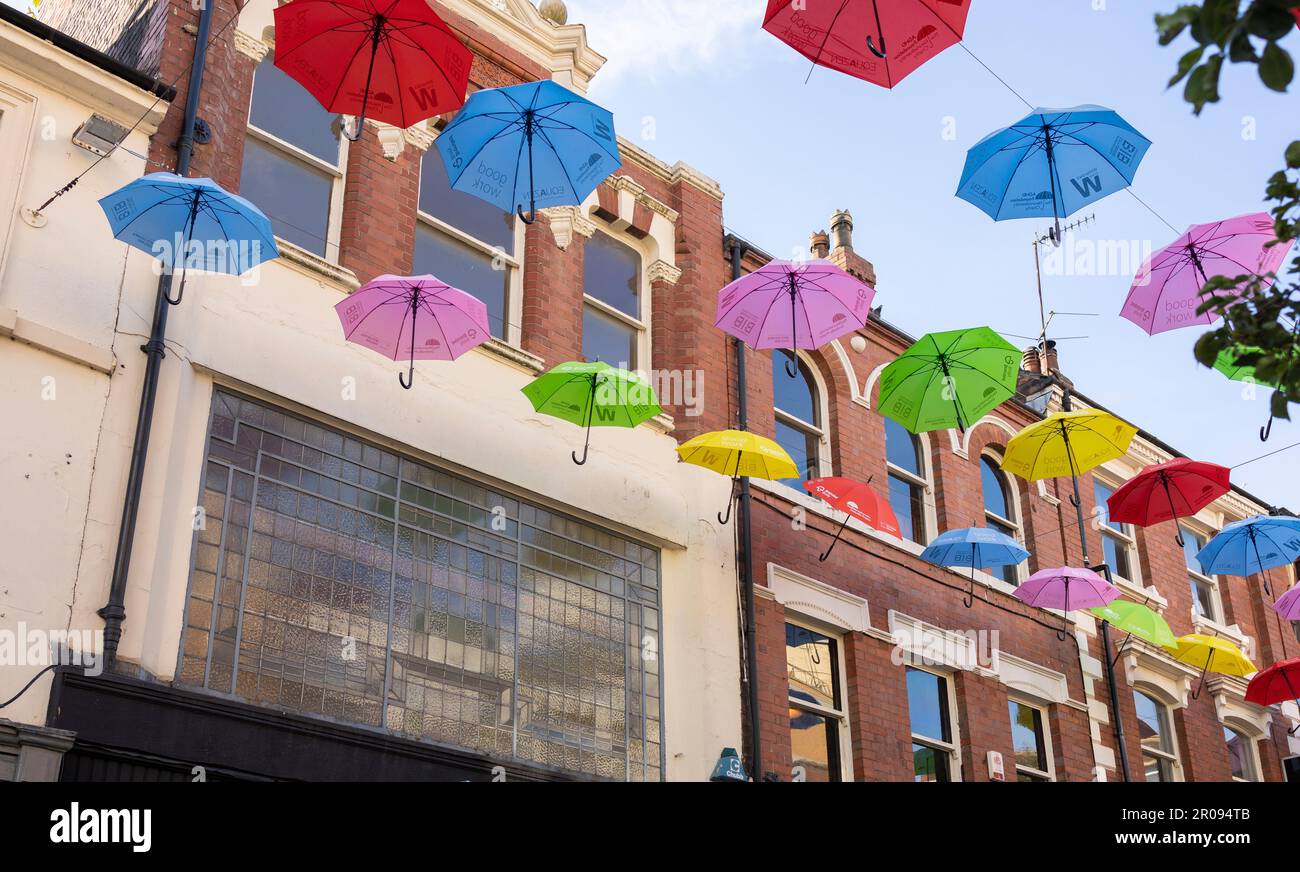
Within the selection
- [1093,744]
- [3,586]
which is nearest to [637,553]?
[3,586]

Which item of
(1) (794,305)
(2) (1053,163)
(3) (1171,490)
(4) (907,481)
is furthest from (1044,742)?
→ (2) (1053,163)

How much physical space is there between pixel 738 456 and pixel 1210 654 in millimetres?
8557

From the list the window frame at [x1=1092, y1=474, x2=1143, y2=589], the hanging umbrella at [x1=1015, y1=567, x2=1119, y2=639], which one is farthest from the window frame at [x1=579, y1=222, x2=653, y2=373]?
the window frame at [x1=1092, y1=474, x2=1143, y2=589]

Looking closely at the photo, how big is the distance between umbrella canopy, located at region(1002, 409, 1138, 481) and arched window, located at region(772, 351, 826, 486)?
11.0 feet

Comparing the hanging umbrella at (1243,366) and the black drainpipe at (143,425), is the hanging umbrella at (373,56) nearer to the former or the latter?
the black drainpipe at (143,425)

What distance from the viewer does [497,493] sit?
12.9 m

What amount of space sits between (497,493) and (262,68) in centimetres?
467

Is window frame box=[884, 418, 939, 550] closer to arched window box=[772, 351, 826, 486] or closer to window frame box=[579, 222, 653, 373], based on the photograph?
arched window box=[772, 351, 826, 486]

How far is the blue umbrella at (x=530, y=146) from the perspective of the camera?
1091 centimetres

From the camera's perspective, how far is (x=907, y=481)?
18.4m

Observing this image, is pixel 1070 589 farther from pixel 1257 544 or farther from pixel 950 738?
pixel 950 738

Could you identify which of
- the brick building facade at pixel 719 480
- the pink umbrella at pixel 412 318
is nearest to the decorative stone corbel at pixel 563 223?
the brick building facade at pixel 719 480

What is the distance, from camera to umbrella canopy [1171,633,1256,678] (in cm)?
1767
